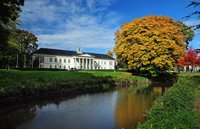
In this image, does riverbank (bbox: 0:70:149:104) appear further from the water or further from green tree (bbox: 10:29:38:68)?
green tree (bbox: 10:29:38:68)

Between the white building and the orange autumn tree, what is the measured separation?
164ft

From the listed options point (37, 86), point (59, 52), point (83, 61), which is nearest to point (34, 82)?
point (37, 86)

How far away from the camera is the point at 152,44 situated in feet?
143

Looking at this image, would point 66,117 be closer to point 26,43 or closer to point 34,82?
point 34,82

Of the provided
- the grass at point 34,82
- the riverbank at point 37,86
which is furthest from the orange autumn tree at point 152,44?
the riverbank at point 37,86

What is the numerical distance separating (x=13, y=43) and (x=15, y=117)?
3094 centimetres

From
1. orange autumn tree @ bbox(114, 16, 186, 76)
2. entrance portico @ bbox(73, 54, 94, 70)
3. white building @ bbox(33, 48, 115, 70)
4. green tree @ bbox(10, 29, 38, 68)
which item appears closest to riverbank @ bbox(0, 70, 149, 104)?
orange autumn tree @ bbox(114, 16, 186, 76)

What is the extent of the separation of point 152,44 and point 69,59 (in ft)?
202

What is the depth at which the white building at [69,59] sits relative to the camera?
92250mm

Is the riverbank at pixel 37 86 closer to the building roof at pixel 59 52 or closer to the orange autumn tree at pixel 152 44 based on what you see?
the orange autumn tree at pixel 152 44

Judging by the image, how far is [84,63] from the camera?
105188mm

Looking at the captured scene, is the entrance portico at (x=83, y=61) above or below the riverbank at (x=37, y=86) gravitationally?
above

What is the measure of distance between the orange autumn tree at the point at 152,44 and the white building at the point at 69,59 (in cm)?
4997

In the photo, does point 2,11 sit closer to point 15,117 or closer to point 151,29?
point 15,117
